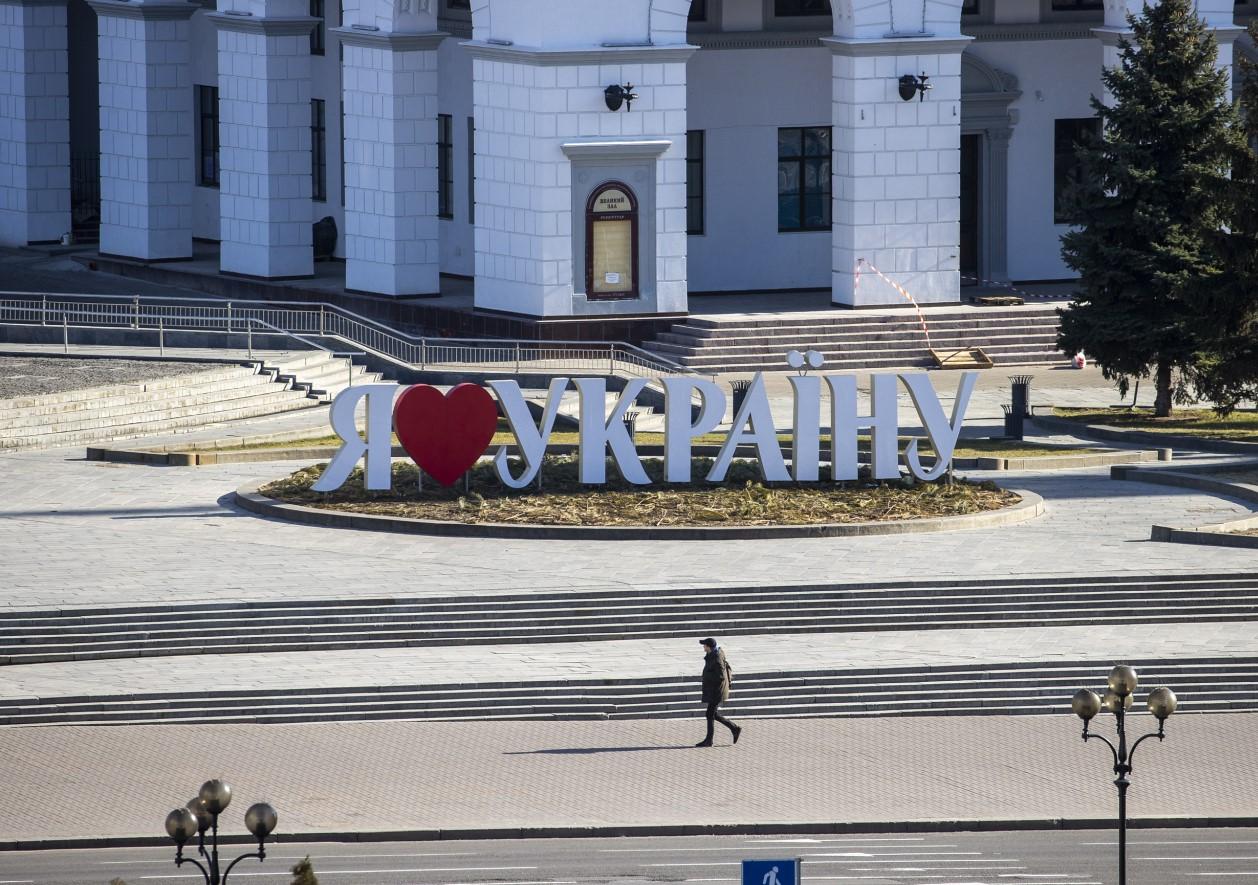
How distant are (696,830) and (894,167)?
29404 mm

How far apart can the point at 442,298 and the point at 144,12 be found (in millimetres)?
12206

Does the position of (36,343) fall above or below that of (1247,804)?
above

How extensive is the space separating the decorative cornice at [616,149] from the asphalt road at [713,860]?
27.5 metres

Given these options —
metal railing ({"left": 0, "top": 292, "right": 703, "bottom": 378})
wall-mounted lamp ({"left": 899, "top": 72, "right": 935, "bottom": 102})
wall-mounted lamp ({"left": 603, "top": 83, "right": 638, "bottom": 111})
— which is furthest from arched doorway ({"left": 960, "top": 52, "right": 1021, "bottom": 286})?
metal railing ({"left": 0, "top": 292, "right": 703, "bottom": 378})

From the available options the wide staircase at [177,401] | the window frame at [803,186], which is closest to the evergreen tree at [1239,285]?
the window frame at [803,186]

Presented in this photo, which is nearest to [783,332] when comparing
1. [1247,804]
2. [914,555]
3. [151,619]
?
[914,555]

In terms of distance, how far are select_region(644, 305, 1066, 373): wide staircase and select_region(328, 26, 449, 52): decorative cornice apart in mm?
8685

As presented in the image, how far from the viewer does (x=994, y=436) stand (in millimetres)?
44219

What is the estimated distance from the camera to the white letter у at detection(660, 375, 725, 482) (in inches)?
1457

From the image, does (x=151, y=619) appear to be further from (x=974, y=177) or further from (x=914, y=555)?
(x=974, y=177)

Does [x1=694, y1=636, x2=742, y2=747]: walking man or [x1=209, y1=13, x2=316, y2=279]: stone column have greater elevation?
[x1=209, y1=13, x2=316, y2=279]: stone column

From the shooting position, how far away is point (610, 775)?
26.9m

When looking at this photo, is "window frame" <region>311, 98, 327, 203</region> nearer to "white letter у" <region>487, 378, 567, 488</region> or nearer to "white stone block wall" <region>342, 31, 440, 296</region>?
"white stone block wall" <region>342, 31, 440, 296</region>

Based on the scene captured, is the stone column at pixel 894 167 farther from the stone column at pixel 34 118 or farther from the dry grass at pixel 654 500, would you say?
the stone column at pixel 34 118
